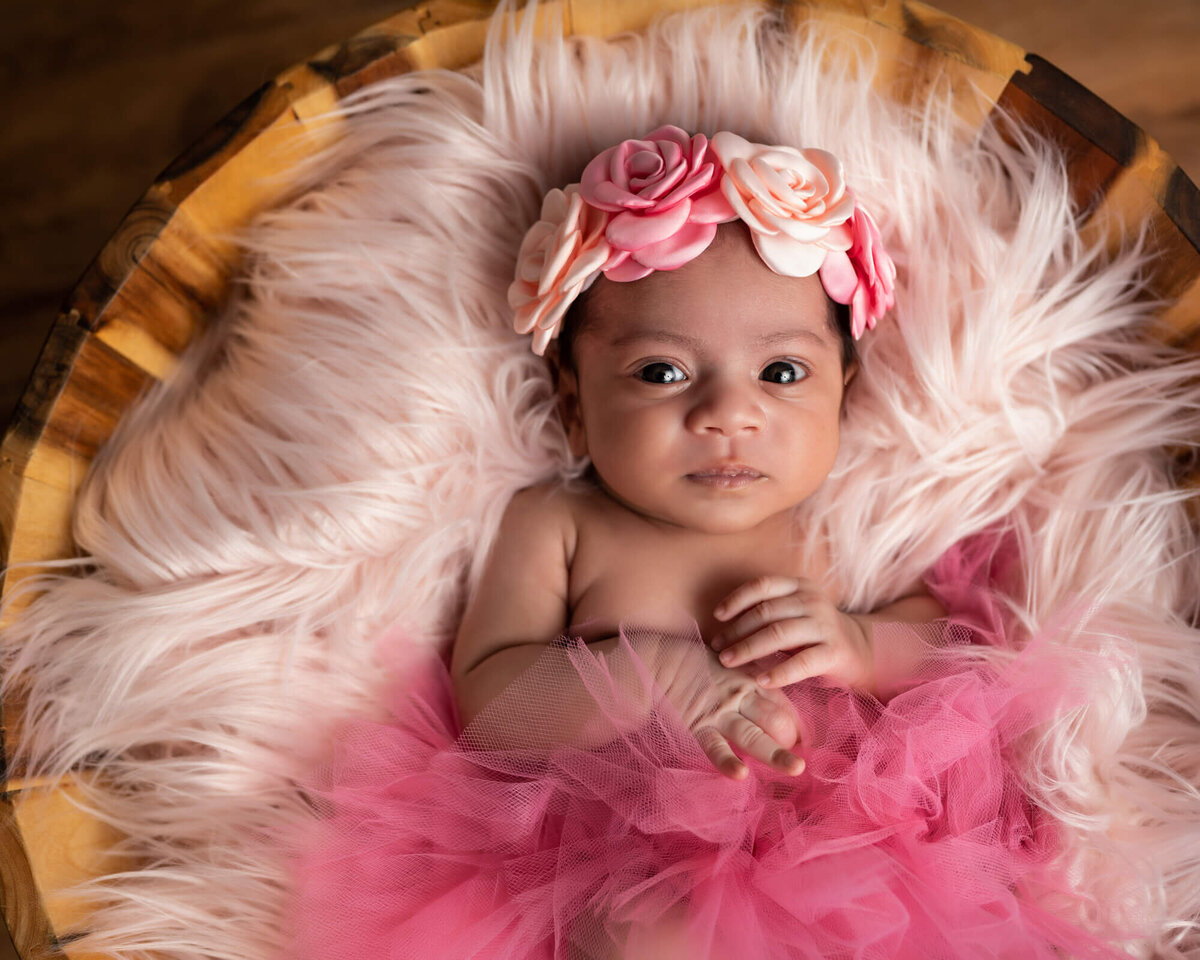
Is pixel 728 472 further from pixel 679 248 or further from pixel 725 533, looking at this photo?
pixel 679 248

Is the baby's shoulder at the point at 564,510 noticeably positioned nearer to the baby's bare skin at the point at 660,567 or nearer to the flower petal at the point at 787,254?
the baby's bare skin at the point at 660,567

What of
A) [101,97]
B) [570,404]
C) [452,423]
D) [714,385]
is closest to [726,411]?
[714,385]

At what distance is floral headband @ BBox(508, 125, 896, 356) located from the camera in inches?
43.2

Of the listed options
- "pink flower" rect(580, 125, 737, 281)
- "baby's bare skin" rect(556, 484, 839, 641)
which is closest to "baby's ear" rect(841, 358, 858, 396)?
"baby's bare skin" rect(556, 484, 839, 641)

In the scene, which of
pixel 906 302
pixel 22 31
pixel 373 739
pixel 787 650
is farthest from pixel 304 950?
pixel 22 31

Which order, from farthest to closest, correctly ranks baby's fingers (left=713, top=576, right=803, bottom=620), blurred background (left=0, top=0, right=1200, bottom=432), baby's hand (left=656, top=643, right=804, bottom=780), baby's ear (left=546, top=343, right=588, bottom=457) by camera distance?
blurred background (left=0, top=0, right=1200, bottom=432) → baby's ear (left=546, top=343, right=588, bottom=457) → baby's fingers (left=713, top=576, right=803, bottom=620) → baby's hand (left=656, top=643, right=804, bottom=780)

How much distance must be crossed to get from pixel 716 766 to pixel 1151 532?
67 centimetres

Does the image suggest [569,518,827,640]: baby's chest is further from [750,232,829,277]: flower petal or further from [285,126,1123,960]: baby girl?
[750,232,829,277]: flower petal

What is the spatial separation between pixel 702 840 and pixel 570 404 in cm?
60

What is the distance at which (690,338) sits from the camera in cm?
114

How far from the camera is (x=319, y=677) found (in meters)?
1.29

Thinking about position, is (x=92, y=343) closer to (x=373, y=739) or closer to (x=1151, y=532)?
(x=373, y=739)

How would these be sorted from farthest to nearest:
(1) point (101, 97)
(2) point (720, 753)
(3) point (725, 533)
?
(1) point (101, 97) < (3) point (725, 533) < (2) point (720, 753)

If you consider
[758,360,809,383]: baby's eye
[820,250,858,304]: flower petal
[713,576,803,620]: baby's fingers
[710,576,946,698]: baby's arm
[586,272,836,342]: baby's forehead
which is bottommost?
[710,576,946,698]: baby's arm
